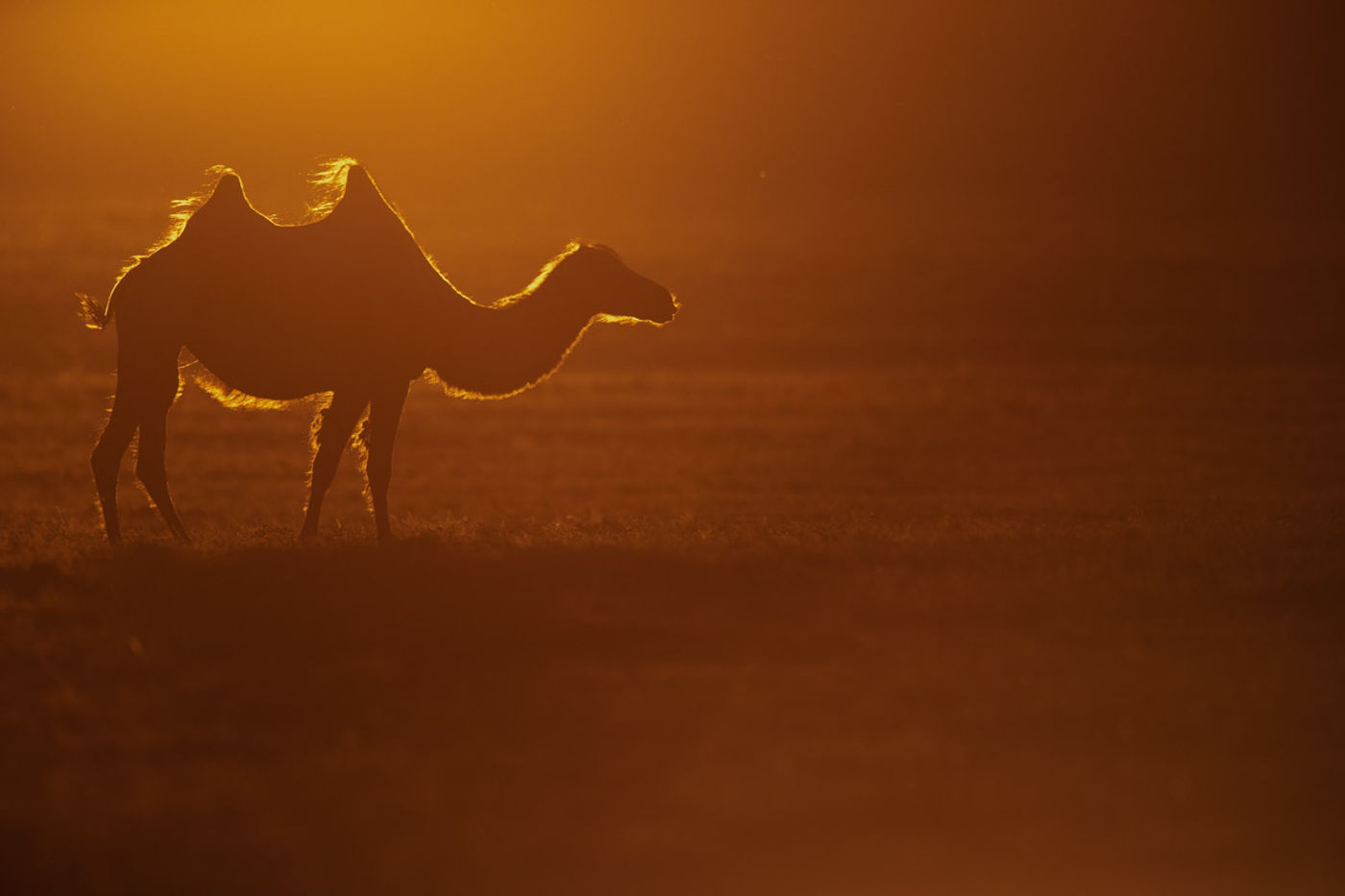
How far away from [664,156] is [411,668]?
155 feet

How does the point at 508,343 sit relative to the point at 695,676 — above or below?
above

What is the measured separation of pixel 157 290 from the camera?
10.7 metres

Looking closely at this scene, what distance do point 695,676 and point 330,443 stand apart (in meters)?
3.90

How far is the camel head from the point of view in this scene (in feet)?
37.2

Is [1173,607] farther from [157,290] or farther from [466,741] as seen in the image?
[157,290]

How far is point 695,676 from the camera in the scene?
7676 mm

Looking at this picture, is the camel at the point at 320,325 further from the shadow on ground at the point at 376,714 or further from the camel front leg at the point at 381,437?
the shadow on ground at the point at 376,714

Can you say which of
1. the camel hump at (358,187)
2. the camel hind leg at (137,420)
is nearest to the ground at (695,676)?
the camel hind leg at (137,420)

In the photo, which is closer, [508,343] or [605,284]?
[508,343]

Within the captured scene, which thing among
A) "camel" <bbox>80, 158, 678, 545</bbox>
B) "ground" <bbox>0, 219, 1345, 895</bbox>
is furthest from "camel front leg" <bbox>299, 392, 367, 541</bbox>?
"ground" <bbox>0, 219, 1345, 895</bbox>

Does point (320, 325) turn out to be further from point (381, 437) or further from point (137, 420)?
point (137, 420)

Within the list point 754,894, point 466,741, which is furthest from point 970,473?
point 754,894

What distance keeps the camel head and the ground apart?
4.65 feet

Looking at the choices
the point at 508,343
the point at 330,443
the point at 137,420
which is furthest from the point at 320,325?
the point at 137,420
